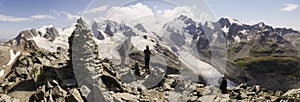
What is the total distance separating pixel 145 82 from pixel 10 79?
21120mm

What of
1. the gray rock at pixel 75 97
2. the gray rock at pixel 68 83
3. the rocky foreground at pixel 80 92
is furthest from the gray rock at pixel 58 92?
the gray rock at pixel 68 83

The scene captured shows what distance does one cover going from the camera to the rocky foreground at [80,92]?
3856 centimetres

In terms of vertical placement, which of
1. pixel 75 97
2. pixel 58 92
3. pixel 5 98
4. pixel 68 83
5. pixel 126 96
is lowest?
pixel 126 96

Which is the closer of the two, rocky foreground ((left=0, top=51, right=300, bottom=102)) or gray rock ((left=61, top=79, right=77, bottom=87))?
rocky foreground ((left=0, top=51, right=300, bottom=102))

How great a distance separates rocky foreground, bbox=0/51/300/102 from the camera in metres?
38.6

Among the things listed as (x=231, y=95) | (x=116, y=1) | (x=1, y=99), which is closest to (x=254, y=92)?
(x=231, y=95)

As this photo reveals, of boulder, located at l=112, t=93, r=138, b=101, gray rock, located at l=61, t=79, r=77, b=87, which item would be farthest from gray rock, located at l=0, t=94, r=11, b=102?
boulder, located at l=112, t=93, r=138, b=101

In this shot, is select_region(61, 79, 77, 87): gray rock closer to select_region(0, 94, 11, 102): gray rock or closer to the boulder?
the boulder

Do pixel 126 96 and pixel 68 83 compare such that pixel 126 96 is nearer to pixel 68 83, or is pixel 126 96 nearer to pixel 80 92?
pixel 80 92

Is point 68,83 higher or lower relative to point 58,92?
higher

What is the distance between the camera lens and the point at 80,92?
37.7m

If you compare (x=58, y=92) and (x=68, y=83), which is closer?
(x=58, y=92)

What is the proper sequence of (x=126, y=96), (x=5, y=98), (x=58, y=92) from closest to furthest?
(x=58, y=92) < (x=126, y=96) < (x=5, y=98)

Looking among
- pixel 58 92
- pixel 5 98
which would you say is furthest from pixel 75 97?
pixel 5 98
